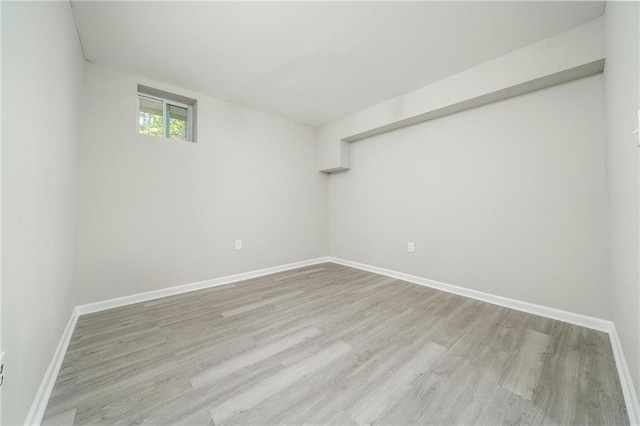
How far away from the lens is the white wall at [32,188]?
78 cm

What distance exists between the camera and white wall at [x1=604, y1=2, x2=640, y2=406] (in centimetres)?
101

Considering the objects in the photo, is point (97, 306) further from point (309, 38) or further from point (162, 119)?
point (309, 38)

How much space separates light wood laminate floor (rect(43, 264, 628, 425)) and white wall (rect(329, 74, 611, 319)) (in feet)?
1.18

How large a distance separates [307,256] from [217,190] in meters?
1.76

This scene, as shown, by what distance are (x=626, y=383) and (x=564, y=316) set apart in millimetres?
886

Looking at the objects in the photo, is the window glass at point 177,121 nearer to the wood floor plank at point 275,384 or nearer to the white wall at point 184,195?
the white wall at point 184,195

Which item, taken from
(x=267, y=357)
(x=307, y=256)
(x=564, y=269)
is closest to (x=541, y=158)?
(x=564, y=269)

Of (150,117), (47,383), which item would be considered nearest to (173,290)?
(47,383)

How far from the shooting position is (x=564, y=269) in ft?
6.21

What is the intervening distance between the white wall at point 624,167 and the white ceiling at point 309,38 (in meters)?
0.57

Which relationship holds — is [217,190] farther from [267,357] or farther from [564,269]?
[564,269]

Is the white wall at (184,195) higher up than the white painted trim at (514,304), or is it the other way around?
the white wall at (184,195)

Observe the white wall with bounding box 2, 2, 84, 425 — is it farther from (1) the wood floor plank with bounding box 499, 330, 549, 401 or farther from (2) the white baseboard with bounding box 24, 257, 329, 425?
(1) the wood floor plank with bounding box 499, 330, 549, 401

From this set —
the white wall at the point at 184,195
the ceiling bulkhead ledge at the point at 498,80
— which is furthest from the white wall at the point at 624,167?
the white wall at the point at 184,195
